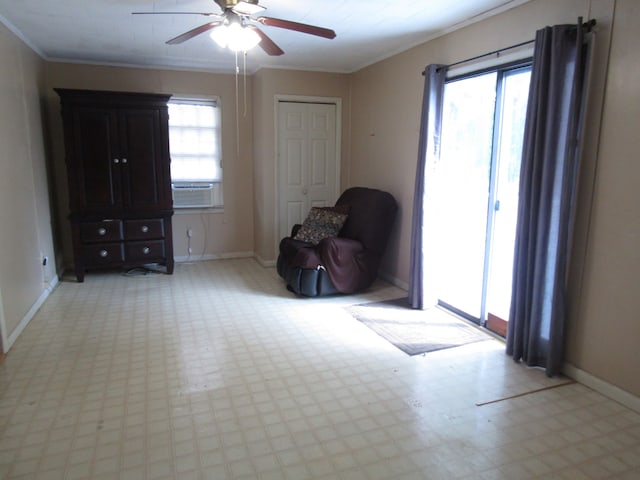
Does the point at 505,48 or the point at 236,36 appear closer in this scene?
the point at 236,36

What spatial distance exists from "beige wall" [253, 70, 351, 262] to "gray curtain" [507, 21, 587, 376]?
9.84 feet

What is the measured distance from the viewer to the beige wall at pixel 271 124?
507cm

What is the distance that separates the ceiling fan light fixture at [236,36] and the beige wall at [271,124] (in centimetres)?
232

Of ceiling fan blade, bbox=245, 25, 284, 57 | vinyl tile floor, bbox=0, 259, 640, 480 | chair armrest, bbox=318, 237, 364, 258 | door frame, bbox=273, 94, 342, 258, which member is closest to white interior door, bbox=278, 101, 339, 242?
door frame, bbox=273, 94, 342, 258

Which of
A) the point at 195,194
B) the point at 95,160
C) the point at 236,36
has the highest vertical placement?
the point at 236,36

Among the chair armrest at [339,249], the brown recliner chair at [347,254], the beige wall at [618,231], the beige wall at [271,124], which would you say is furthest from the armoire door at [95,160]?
the beige wall at [618,231]

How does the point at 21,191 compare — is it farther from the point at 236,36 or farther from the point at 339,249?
the point at 339,249

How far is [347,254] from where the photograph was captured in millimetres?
4188

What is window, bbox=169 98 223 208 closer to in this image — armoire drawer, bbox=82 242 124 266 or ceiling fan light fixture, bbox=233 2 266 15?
armoire drawer, bbox=82 242 124 266

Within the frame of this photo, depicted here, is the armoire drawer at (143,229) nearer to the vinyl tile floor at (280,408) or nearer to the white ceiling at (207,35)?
the vinyl tile floor at (280,408)

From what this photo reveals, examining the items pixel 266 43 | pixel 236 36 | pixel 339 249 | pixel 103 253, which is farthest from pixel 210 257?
pixel 236 36

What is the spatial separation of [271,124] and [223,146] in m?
0.76

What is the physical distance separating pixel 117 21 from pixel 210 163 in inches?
85.6

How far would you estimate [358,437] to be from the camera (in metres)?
2.15
